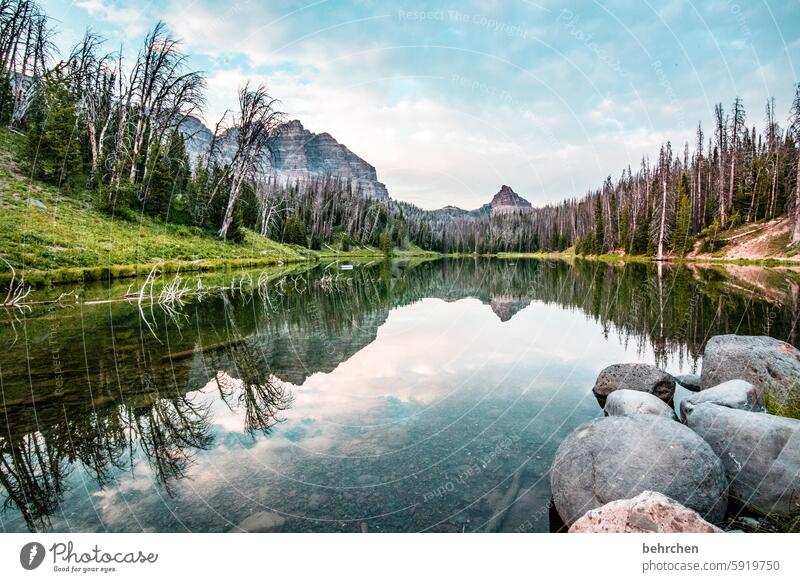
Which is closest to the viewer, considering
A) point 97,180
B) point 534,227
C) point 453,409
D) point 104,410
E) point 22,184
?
point 104,410

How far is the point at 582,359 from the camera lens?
9.16m

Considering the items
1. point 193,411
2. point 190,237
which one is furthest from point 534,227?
point 193,411

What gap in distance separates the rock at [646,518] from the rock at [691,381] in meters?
5.38

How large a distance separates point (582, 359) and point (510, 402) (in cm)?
357

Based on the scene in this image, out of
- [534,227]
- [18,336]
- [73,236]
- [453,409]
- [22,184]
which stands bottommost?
[453,409]

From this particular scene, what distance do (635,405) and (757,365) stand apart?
2.62 metres

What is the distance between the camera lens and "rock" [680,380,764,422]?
5.32 meters

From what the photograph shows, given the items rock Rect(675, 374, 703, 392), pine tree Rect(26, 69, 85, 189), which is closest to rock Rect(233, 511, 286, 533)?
rock Rect(675, 374, 703, 392)

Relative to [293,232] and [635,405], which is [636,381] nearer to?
[635,405]

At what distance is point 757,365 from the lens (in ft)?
20.2

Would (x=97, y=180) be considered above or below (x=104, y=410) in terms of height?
above

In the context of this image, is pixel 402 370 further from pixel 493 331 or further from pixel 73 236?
pixel 73 236

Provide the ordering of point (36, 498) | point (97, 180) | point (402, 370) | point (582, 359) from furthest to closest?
point (97, 180)
point (582, 359)
point (402, 370)
point (36, 498)

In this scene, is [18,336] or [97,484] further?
[18,336]
